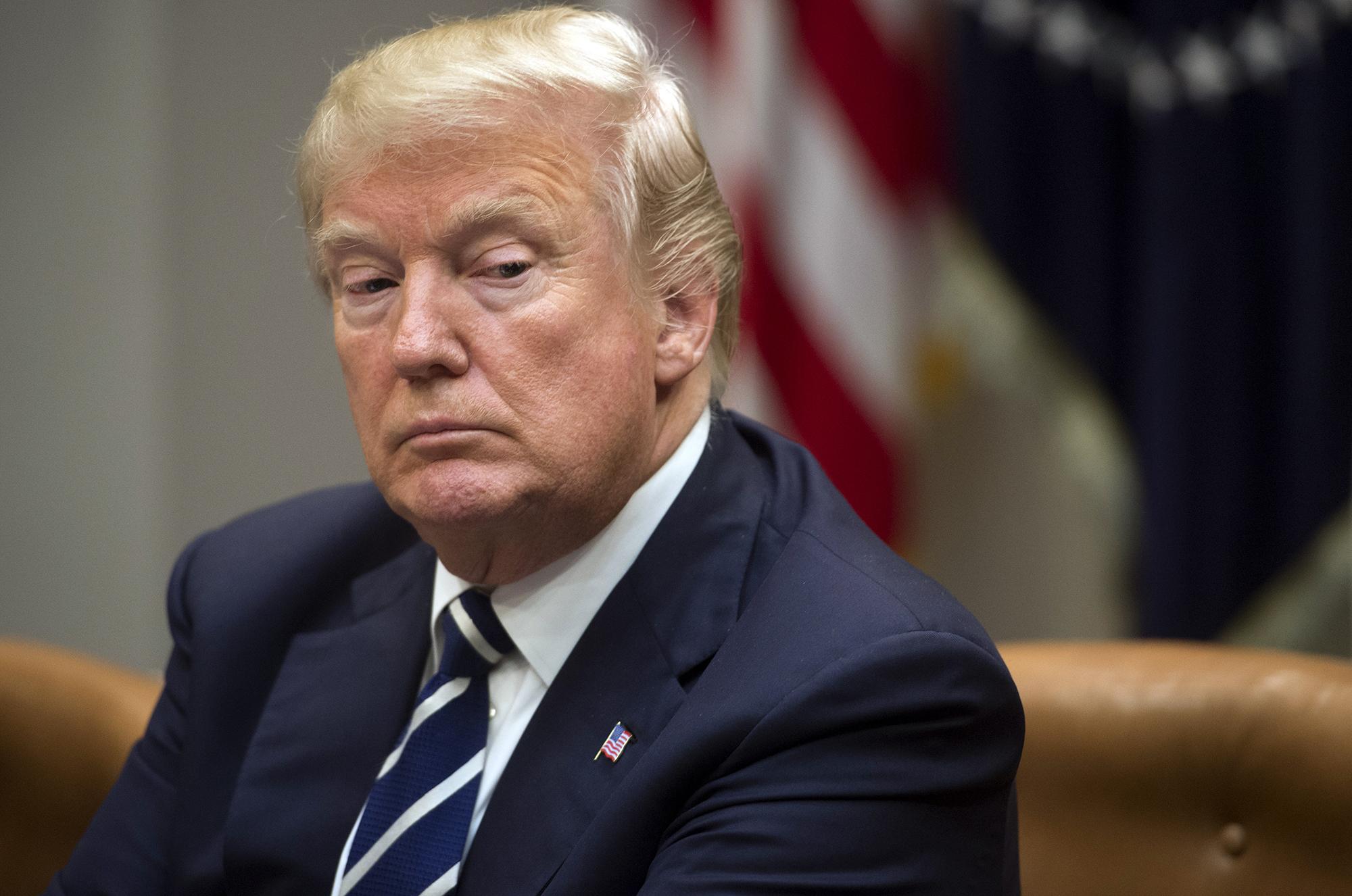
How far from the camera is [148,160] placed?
2514mm

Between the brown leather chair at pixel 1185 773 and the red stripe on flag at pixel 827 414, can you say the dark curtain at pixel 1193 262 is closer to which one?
the red stripe on flag at pixel 827 414

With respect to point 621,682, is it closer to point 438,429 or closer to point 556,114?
point 438,429

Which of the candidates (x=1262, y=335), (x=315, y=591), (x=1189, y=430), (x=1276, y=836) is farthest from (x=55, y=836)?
(x=1262, y=335)

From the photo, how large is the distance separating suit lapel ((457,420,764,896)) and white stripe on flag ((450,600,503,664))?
103mm

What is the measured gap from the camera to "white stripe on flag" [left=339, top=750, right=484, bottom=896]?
127 cm

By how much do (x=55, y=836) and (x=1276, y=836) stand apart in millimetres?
1548

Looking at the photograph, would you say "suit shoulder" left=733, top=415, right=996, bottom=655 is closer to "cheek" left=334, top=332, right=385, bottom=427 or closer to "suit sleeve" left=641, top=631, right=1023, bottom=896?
"suit sleeve" left=641, top=631, right=1023, bottom=896

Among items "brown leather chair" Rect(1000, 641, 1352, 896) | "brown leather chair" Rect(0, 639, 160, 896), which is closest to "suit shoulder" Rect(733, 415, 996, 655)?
"brown leather chair" Rect(1000, 641, 1352, 896)

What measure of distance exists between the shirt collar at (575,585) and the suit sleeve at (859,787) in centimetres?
26

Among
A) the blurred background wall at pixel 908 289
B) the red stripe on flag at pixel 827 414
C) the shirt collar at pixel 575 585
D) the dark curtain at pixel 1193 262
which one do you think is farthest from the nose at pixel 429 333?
the dark curtain at pixel 1193 262

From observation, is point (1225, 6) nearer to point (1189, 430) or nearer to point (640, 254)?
point (1189, 430)

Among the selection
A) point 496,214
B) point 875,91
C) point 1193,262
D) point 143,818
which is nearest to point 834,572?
point 496,214

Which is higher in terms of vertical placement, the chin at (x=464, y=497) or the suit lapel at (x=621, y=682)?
the chin at (x=464, y=497)

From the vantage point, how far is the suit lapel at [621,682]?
119cm
